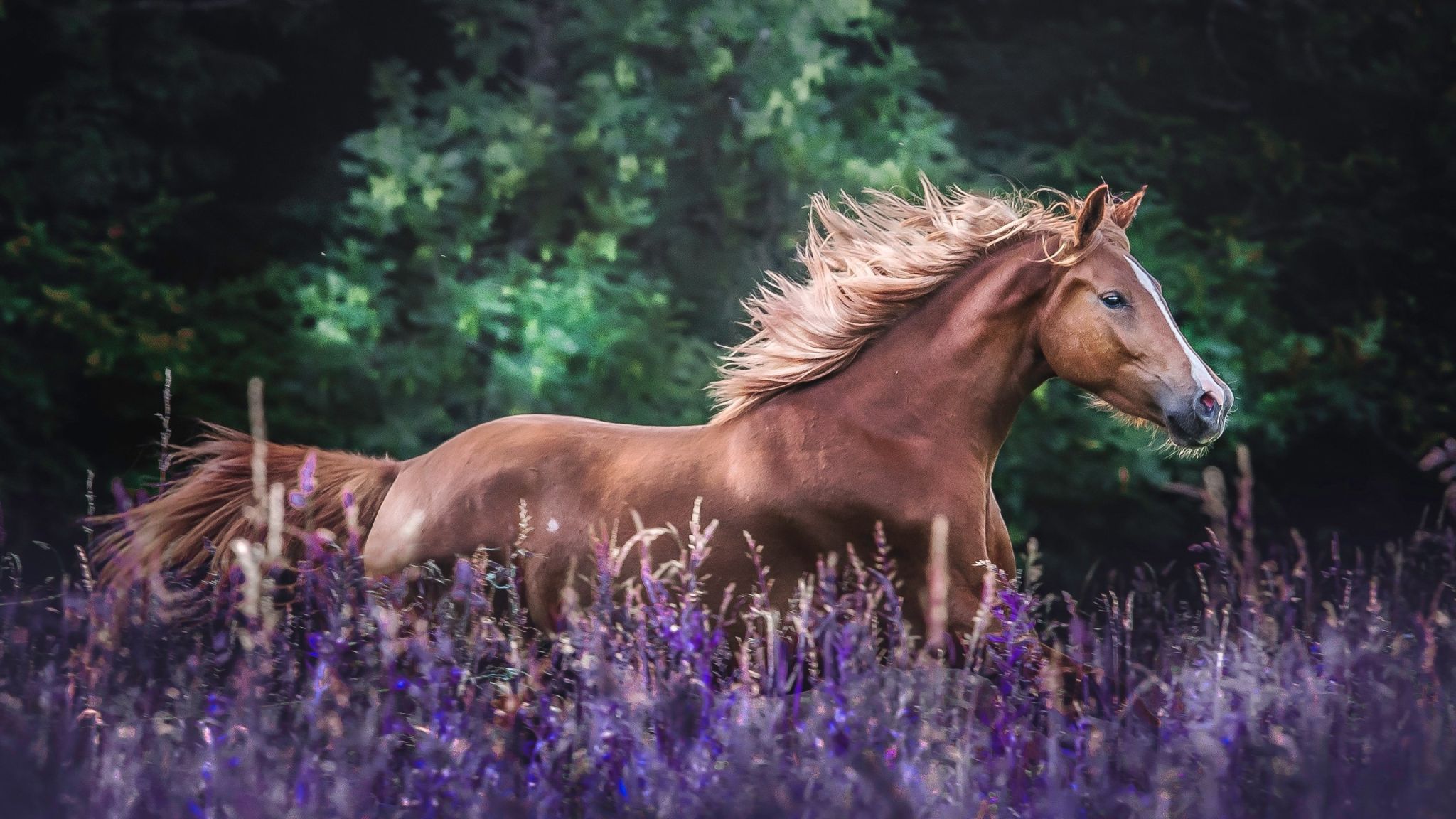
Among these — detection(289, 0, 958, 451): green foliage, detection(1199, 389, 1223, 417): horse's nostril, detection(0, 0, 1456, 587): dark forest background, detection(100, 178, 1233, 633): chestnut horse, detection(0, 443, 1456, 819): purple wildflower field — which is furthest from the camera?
detection(0, 0, 1456, 587): dark forest background

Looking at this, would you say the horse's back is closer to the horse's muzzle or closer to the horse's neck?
the horse's neck

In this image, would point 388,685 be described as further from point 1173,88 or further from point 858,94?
point 1173,88

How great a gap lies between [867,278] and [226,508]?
2.08m

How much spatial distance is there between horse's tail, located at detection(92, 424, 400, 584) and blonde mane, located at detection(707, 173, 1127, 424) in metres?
1.17

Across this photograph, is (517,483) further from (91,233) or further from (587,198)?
(91,233)

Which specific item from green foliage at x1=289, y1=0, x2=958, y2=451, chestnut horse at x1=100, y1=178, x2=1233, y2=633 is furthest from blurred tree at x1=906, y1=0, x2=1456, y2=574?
chestnut horse at x1=100, y1=178, x2=1233, y2=633

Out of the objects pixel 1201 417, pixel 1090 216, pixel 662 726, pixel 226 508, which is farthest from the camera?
pixel 226 508

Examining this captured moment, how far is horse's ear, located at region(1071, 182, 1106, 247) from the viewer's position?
12.1 ft

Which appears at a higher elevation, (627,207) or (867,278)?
(627,207)

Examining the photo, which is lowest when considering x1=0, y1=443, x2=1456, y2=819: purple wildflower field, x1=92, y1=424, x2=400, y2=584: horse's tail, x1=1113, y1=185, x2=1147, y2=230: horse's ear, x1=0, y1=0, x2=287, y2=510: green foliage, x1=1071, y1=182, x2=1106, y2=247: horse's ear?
x1=0, y1=443, x2=1456, y2=819: purple wildflower field

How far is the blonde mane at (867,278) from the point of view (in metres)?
3.94

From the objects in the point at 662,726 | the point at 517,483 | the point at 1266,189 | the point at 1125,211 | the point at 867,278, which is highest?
the point at 1266,189

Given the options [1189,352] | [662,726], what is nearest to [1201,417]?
[1189,352]

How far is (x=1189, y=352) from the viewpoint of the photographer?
3.66 metres
